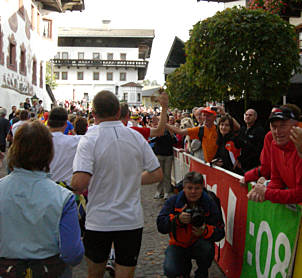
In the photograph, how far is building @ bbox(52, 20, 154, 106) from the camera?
74500mm

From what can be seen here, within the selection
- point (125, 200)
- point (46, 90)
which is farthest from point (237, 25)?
point (46, 90)

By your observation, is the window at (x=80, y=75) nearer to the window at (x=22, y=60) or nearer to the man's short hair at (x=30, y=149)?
the window at (x=22, y=60)

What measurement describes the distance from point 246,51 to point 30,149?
941 cm

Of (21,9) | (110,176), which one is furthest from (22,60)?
(110,176)

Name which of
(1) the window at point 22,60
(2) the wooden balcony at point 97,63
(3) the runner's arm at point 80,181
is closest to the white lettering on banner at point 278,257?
(3) the runner's arm at point 80,181

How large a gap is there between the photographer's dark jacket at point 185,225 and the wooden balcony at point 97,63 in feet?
233

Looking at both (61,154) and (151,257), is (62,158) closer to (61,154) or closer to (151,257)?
(61,154)

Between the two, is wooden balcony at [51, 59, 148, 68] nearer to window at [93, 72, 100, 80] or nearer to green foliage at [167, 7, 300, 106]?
window at [93, 72, 100, 80]

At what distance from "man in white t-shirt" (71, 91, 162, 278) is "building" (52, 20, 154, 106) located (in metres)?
70.6

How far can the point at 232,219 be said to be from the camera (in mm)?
5020

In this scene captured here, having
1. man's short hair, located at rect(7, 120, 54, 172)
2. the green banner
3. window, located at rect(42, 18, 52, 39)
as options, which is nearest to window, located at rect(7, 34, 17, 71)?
window, located at rect(42, 18, 52, 39)

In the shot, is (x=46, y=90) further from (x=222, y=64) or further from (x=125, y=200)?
(x=125, y=200)

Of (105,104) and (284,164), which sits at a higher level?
(105,104)

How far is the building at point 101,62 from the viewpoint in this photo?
74500 millimetres
